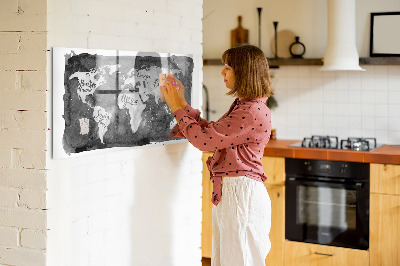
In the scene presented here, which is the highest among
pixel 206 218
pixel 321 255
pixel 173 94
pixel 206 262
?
pixel 173 94

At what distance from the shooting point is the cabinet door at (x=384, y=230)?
13.3 ft

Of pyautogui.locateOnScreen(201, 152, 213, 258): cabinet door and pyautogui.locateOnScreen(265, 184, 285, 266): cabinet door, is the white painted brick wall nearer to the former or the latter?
pyautogui.locateOnScreen(265, 184, 285, 266): cabinet door

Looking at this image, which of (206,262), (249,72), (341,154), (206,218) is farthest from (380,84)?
(249,72)

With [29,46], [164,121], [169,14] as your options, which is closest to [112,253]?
[164,121]

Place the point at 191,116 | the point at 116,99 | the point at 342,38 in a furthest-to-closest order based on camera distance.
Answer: the point at 342,38
the point at 191,116
the point at 116,99

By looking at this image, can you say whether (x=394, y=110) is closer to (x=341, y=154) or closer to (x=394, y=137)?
(x=394, y=137)

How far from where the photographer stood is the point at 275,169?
4418 mm

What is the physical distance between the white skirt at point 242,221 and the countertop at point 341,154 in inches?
59.9

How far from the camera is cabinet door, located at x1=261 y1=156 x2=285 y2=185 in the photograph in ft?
14.4

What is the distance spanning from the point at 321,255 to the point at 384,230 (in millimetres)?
Answer: 510

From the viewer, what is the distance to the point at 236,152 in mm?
2754

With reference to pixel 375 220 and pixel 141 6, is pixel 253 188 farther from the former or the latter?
pixel 375 220

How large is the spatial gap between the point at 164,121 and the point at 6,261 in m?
0.98

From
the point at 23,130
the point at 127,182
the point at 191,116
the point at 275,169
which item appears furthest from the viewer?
the point at 275,169
